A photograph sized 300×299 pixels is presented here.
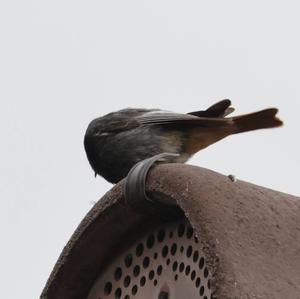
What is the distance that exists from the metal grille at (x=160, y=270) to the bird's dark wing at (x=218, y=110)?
149cm

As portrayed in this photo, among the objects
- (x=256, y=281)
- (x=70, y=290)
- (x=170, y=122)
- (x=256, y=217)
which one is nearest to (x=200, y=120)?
(x=170, y=122)

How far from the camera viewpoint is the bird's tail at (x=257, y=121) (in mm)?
4684

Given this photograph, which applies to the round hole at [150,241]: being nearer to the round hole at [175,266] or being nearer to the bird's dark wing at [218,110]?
the round hole at [175,266]

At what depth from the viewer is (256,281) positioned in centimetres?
265

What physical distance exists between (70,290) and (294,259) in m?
0.86

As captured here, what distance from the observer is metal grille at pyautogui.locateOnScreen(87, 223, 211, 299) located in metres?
3.00

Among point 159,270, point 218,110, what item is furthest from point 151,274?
point 218,110

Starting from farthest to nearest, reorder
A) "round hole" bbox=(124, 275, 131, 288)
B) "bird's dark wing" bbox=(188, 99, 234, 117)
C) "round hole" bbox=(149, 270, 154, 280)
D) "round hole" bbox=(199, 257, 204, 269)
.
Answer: "bird's dark wing" bbox=(188, 99, 234, 117), "round hole" bbox=(124, 275, 131, 288), "round hole" bbox=(149, 270, 154, 280), "round hole" bbox=(199, 257, 204, 269)

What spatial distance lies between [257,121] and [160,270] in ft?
5.76

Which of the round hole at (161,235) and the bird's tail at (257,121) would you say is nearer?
the round hole at (161,235)

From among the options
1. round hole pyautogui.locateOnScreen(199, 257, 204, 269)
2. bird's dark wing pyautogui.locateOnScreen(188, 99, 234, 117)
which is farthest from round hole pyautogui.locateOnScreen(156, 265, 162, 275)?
bird's dark wing pyautogui.locateOnScreen(188, 99, 234, 117)

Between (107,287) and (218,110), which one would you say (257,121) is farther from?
(107,287)

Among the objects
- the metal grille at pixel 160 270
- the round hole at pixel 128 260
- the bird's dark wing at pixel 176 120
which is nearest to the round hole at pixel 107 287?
the metal grille at pixel 160 270

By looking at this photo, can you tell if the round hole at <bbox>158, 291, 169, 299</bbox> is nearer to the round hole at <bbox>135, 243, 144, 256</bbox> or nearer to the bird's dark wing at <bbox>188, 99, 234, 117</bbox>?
the round hole at <bbox>135, 243, 144, 256</bbox>
